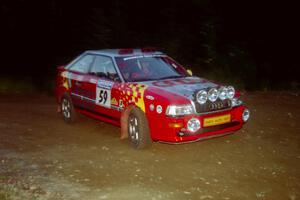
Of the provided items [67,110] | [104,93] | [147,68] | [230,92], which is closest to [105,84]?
[104,93]

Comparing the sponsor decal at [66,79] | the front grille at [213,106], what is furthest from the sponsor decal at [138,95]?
the sponsor decal at [66,79]

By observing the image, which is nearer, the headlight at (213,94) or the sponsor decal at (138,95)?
the headlight at (213,94)

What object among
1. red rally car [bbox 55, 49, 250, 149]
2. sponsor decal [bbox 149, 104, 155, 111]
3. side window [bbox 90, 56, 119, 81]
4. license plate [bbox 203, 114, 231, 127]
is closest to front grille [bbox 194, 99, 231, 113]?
red rally car [bbox 55, 49, 250, 149]

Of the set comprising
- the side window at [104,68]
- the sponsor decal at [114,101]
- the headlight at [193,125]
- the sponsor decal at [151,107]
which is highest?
→ the side window at [104,68]

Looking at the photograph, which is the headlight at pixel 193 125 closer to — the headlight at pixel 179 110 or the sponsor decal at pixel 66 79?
the headlight at pixel 179 110

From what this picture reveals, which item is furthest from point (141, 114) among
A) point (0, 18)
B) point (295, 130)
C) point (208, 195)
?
point (0, 18)

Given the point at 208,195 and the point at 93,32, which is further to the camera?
the point at 93,32

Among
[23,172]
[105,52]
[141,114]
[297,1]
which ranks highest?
[297,1]

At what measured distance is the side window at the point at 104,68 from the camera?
28.9 ft

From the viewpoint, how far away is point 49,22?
1858cm

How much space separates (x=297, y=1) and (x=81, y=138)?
11.7 m

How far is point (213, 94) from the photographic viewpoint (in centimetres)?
779

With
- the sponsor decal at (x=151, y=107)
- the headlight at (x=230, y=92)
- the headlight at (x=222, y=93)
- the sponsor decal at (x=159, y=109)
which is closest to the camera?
the sponsor decal at (x=159, y=109)

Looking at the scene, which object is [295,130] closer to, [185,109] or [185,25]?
[185,109]
